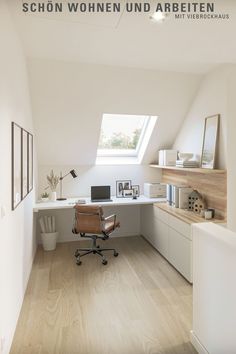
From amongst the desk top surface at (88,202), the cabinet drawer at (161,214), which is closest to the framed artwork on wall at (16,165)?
the desk top surface at (88,202)

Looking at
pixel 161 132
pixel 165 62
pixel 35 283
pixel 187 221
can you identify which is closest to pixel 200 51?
pixel 165 62

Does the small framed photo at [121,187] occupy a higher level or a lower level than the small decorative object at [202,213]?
higher

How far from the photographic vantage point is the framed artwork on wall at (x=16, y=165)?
6.79 feet

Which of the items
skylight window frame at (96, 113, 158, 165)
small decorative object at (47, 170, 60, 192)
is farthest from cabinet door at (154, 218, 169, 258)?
small decorative object at (47, 170, 60, 192)

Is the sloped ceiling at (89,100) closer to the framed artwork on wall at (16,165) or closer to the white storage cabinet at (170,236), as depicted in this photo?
the framed artwork on wall at (16,165)

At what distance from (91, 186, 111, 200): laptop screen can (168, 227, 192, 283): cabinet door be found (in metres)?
1.34

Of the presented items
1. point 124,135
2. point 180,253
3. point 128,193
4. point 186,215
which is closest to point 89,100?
point 124,135

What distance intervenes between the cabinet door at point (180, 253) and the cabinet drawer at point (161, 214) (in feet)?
0.66

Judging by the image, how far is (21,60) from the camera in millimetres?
2613

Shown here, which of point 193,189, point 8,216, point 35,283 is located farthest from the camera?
point 193,189

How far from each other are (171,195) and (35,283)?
2229 mm

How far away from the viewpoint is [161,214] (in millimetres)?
3654

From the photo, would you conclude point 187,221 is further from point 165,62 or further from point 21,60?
point 21,60

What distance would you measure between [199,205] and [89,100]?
2.08 metres
